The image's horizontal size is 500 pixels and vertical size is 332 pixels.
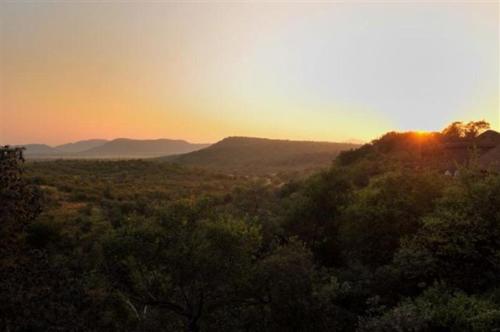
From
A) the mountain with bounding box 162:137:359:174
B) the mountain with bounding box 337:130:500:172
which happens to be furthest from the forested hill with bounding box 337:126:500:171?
the mountain with bounding box 162:137:359:174

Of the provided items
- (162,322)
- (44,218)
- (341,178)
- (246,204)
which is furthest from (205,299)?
(44,218)

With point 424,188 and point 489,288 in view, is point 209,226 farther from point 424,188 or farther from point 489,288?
point 424,188

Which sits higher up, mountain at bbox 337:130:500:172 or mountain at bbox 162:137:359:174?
mountain at bbox 337:130:500:172

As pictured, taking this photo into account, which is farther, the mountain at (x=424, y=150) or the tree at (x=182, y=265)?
the mountain at (x=424, y=150)

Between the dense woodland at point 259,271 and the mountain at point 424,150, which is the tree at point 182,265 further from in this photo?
the mountain at point 424,150

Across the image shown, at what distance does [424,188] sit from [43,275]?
1926 cm

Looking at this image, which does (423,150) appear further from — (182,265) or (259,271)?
(182,265)

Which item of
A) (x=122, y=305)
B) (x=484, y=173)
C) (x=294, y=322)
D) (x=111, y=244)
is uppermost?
(x=484, y=173)

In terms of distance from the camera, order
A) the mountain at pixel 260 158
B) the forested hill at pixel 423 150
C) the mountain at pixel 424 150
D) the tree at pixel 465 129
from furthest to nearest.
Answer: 1. the mountain at pixel 260 158
2. the tree at pixel 465 129
3. the forested hill at pixel 423 150
4. the mountain at pixel 424 150

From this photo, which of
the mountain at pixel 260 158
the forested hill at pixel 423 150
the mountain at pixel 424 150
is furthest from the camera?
the mountain at pixel 260 158

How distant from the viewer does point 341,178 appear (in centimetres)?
3167

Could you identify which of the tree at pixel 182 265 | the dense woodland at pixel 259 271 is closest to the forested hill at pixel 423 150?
the dense woodland at pixel 259 271

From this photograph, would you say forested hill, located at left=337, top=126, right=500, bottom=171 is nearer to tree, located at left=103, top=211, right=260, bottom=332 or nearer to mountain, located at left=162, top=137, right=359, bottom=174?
tree, located at left=103, top=211, right=260, bottom=332

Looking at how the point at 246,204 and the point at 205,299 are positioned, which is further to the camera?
the point at 246,204
